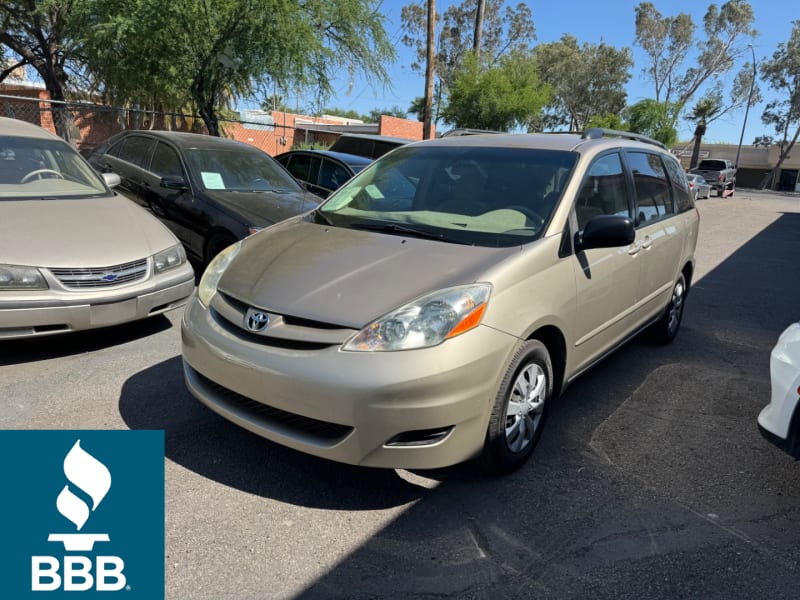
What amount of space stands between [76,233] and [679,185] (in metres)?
5.01

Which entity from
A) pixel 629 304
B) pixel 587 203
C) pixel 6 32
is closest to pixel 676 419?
pixel 629 304

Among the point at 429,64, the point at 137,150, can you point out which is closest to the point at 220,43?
the point at 137,150

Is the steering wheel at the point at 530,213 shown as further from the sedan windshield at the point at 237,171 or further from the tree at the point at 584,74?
the tree at the point at 584,74

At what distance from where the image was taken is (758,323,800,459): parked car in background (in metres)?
2.82

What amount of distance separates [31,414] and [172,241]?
6.19ft

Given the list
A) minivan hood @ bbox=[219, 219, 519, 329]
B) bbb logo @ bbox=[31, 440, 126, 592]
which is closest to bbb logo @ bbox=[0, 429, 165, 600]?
bbb logo @ bbox=[31, 440, 126, 592]

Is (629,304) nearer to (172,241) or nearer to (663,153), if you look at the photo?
A: (663,153)

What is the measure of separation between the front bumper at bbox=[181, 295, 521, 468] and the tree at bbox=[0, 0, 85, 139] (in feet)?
47.7

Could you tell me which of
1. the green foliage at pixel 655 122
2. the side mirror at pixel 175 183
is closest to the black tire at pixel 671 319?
the side mirror at pixel 175 183

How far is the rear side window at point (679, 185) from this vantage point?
5.23 m

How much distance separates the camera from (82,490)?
2217mm

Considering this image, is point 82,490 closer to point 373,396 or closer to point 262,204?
point 373,396

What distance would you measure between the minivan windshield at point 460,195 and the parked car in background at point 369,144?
322 inches

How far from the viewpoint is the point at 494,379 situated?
Answer: 9.17ft
